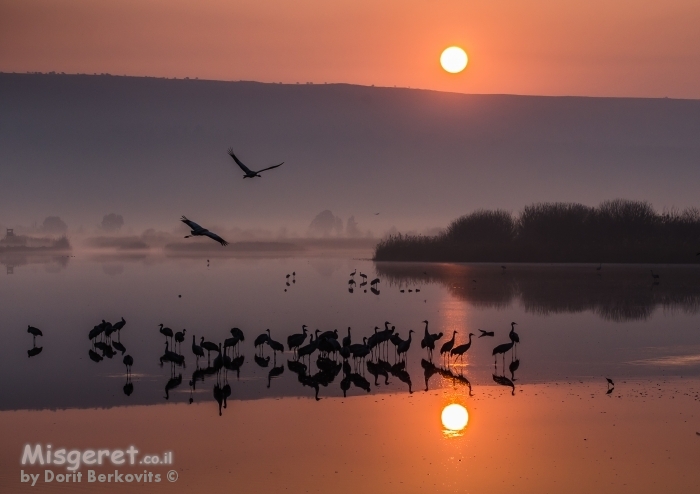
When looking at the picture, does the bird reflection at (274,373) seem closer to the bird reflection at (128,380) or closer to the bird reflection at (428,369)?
the bird reflection at (128,380)

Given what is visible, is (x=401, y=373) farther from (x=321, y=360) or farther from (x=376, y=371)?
(x=321, y=360)

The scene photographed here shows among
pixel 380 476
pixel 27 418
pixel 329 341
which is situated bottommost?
pixel 380 476

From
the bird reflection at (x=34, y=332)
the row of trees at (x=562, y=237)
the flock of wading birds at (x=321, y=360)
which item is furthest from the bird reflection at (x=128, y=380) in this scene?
the row of trees at (x=562, y=237)

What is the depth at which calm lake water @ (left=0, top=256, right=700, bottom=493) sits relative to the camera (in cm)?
1016

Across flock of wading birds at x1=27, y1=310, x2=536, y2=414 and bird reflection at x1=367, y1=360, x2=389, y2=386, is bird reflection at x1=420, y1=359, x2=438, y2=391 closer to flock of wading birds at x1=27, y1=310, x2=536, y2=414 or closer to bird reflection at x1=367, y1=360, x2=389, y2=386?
flock of wading birds at x1=27, y1=310, x2=536, y2=414

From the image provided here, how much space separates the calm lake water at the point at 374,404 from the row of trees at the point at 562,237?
32.5 metres

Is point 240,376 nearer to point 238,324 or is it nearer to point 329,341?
point 329,341

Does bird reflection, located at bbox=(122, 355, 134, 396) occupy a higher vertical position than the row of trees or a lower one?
lower

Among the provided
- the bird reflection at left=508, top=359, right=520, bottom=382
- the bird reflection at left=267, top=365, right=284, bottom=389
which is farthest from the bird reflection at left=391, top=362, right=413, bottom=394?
the bird reflection at left=267, top=365, right=284, bottom=389

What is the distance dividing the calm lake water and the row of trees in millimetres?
32475

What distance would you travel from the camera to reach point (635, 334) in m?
21.2

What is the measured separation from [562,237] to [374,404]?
49930mm

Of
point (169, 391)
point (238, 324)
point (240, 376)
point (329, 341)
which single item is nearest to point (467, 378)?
point (329, 341)

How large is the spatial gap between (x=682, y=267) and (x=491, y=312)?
28.4 m
